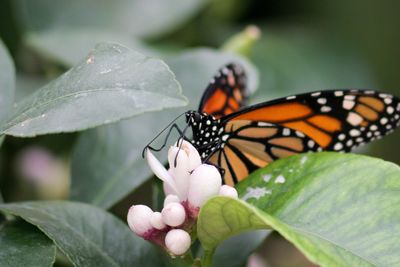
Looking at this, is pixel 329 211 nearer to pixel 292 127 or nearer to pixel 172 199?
pixel 172 199

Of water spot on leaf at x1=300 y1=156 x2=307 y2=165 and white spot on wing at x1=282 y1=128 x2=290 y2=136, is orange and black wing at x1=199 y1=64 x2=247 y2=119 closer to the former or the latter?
white spot on wing at x1=282 y1=128 x2=290 y2=136

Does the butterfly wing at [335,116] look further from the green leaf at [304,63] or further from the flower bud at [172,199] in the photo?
the green leaf at [304,63]

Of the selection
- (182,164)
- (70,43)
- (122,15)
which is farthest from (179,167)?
(122,15)

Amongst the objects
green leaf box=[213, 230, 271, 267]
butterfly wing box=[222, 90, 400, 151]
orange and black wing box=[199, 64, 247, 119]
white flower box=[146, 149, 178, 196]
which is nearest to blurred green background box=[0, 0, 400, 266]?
orange and black wing box=[199, 64, 247, 119]

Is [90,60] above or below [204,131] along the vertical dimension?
above

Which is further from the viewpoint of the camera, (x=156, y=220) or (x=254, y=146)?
(x=254, y=146)

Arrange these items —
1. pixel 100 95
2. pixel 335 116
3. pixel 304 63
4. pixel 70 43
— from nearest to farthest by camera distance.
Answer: pixel 100 95 < pixel 335 116 < pixel 70 43 < pixel 304 63

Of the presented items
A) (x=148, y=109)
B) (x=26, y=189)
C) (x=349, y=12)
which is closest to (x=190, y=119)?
(x=148, y=109)

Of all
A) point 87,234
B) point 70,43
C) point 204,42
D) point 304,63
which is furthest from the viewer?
point 304,63

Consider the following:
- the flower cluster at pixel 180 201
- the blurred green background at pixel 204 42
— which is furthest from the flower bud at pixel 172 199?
the blurred green background at pixel 204 42
